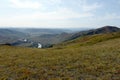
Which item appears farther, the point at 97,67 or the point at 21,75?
the point at 97,67

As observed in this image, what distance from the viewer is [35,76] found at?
21.9 metres

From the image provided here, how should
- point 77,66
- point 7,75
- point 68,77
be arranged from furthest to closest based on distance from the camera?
1. point 77,66
2. point 7,75
3. point 68,77

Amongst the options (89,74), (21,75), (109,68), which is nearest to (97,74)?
(89,74)

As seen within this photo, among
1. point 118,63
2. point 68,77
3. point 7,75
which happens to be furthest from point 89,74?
point 7,75

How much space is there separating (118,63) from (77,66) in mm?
5690

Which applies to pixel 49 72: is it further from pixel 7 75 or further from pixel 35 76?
pixel 7 75

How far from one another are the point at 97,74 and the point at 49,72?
540cm

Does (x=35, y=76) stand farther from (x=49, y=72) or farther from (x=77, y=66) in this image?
(x=77, y=66)

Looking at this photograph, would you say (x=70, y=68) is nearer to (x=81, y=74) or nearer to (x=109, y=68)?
(x=81, y=74)

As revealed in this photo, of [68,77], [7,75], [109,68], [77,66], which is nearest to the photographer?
[68,77]

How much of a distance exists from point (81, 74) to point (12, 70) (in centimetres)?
855

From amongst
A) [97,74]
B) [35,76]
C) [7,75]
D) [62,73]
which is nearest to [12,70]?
[7,75]

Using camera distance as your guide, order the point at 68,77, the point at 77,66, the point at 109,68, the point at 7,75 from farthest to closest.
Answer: the point at 77,66
the point at 109,68
the point at 7,75
the point at 68,77

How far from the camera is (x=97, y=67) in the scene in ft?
83.5
